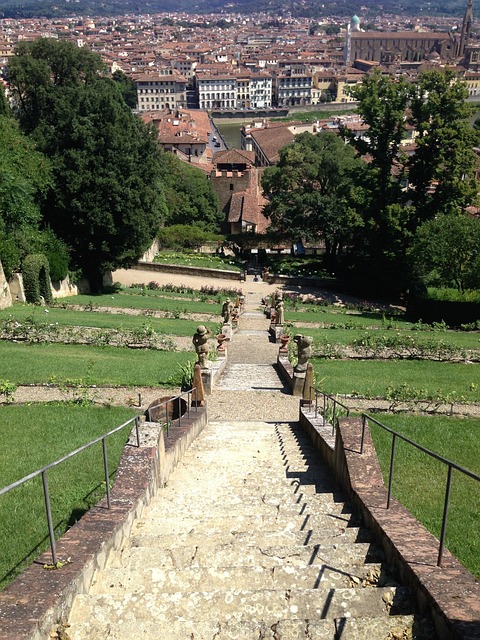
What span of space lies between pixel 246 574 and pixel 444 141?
2957cm

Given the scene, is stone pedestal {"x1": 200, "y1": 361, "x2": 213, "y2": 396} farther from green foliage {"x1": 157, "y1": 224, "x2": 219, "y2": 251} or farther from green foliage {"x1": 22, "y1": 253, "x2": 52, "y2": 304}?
green foliage {"x1": 157, "y1": 224, "x2": 219, "y2": 251}

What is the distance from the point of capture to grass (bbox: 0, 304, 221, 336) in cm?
2028

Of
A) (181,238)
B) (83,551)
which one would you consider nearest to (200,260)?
(181,238)

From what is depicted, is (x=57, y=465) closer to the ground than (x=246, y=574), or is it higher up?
closer to the ground

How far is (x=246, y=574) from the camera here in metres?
4.83

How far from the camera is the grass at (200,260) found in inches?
1620

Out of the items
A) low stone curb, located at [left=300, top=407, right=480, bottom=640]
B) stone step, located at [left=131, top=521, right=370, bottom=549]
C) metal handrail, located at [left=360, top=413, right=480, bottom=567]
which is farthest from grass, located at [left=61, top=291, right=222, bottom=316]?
stone step, located at [left=131, top=521, right=370, bottom=549]

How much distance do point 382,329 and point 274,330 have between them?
4.87 m

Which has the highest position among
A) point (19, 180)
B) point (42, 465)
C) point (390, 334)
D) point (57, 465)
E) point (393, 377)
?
point (19, 180)

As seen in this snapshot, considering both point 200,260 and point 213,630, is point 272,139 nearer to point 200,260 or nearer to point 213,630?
point 200,260

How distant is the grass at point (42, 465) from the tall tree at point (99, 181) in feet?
59.4

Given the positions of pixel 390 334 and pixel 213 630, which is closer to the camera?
pixel 213 630

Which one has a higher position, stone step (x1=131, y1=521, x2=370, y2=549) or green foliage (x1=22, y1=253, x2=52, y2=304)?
stone step (x1=131, y1=521, x2=370, y2=549)

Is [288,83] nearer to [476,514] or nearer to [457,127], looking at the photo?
[457,127]
